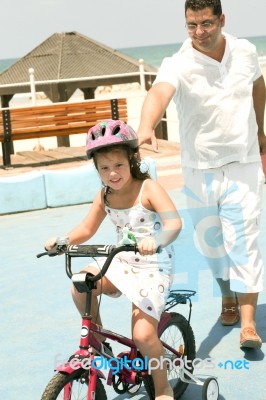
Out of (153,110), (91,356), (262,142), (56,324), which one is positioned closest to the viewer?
(91,356)

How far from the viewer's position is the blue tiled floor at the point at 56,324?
4363mm

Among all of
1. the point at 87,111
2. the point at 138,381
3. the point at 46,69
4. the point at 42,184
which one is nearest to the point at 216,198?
the point at 138,381

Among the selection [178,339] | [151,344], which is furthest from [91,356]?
[178,339]

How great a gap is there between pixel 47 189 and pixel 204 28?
4.86 meters

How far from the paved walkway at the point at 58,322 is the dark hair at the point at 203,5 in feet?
6.01

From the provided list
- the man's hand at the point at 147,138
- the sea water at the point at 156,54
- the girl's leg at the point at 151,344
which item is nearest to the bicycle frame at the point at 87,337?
the girl's leg at the point at 151,344

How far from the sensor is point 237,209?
4.70m

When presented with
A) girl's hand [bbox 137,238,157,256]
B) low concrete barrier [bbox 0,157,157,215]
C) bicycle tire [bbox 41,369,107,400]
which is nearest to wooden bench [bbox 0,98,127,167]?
low concrete barrier [bbox 0,157,157,215]

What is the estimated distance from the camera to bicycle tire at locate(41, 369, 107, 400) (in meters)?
3.34

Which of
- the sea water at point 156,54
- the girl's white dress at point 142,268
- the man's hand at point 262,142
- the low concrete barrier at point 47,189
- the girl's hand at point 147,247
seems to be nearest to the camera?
the girl's hand at point 147,247

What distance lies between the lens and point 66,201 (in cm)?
914

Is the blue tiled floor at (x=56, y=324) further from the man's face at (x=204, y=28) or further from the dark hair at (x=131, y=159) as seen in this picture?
the man's face at (x=204, y=28)

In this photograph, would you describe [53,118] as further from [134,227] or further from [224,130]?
[134,227]

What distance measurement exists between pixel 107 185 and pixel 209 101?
100cm
